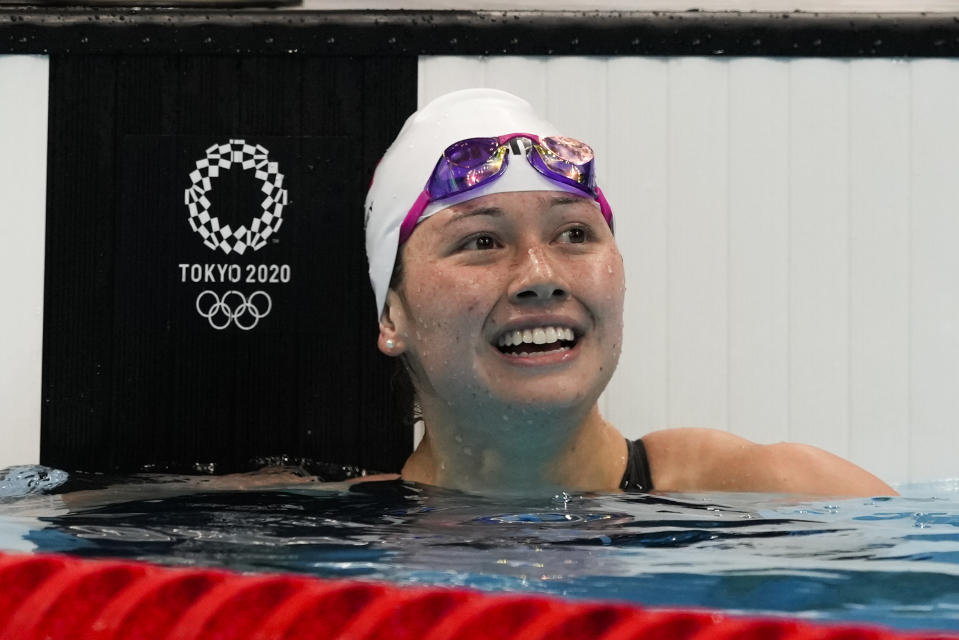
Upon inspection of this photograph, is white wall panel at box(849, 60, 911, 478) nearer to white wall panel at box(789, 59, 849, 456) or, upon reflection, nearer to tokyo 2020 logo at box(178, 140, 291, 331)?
white wall panel at box(789, 59, 849, 456)

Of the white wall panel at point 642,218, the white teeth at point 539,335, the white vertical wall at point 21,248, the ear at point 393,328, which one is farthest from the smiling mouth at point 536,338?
the white vertical wall at point 21,248

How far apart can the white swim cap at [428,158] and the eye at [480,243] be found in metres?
0.10

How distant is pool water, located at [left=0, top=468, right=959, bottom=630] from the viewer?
5.03 feet

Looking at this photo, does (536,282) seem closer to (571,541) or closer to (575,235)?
(575,235)

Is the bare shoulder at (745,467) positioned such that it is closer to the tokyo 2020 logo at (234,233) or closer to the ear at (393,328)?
the ear at (393,328)

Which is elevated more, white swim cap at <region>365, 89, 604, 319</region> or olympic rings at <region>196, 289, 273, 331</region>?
white swim cap at <region>365, 89, 604, 319</region>

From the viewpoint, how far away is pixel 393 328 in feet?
9.00

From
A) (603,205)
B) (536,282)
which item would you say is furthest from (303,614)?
(603,205)

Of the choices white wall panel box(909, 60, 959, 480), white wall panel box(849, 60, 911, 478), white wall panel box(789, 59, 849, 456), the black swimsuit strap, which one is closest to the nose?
the black swimsuit strap

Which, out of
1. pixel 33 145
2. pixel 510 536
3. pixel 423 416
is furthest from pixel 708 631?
pixel 33 145

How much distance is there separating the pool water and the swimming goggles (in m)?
0.73

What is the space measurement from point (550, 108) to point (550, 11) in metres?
0.29

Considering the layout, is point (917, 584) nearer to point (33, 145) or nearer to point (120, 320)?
point (120, 320)

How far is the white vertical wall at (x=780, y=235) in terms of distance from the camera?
3311 millimetres
